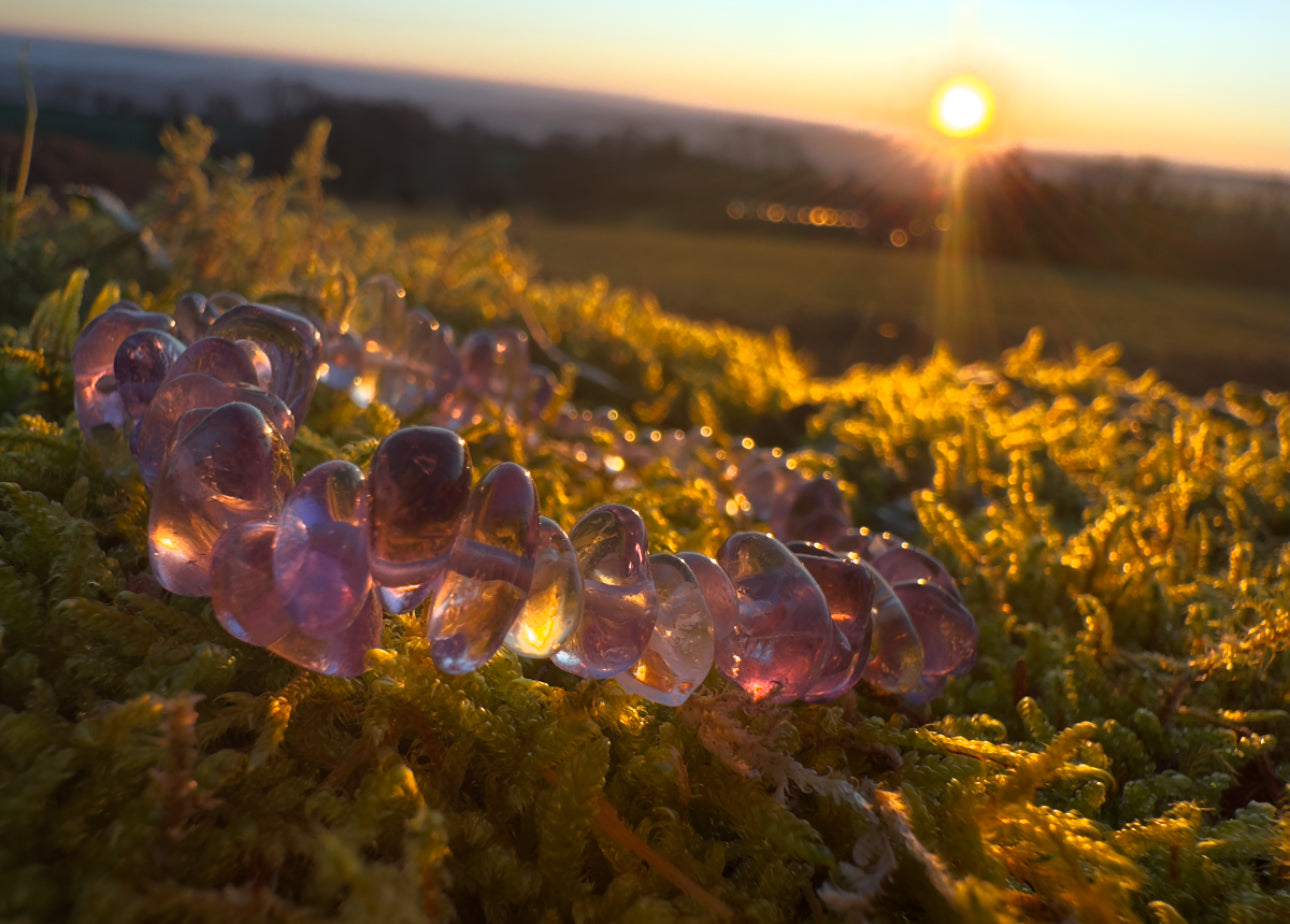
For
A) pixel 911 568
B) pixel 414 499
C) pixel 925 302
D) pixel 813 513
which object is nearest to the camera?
pixel 414 499

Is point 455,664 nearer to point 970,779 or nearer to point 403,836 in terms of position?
point 403,836

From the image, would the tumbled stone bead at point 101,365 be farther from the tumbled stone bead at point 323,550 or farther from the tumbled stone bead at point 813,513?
the tumbled stone bead at point 813,513

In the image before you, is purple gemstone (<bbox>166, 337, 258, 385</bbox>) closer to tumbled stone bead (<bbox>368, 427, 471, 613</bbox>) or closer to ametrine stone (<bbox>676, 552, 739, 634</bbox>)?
A: tumbled stone bead (<bbox>368, 427, 471, 613</bbox>)

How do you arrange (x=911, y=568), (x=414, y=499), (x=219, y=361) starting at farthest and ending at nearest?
1. (x=911, y=568)
2. (x=219, y=361)
3. (x=414, y=499)

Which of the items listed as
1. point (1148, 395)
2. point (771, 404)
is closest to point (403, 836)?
point (771, 404)

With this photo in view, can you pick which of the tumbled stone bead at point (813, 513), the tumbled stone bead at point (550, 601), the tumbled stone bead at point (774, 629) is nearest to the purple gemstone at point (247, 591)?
the tumbled stone bead at point (550, 601)

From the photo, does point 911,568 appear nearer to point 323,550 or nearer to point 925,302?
point 323,550

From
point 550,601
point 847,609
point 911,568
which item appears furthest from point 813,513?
point 550,601
